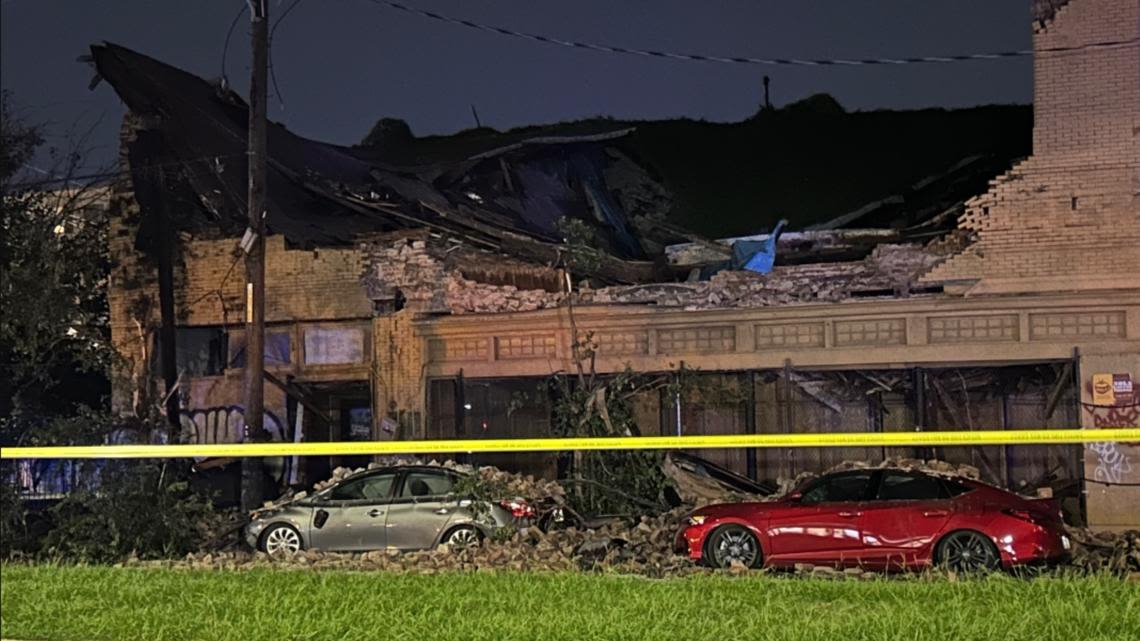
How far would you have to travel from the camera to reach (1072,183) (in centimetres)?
959

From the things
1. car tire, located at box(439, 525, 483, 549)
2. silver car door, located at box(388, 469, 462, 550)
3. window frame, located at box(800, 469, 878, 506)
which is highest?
window frame, located at box(800, 469, 878, 506)

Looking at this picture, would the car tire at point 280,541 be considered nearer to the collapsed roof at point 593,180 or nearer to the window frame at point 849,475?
the collapsed roof at point 593,180

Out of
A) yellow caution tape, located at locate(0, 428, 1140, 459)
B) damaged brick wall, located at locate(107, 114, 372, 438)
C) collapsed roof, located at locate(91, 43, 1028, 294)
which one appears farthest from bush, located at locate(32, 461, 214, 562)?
collapsed roof, located at locate(91, 43, 1028, 294)

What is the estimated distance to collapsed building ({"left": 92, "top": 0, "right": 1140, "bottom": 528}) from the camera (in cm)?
955

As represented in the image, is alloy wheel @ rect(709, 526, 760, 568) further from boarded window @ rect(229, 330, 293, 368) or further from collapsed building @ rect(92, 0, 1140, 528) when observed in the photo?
boarded window @ rect(229, 330, 293, 368)

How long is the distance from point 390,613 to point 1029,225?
5357 mm

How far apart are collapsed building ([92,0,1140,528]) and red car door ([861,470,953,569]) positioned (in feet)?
1.50

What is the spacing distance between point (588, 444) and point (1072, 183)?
4.01m

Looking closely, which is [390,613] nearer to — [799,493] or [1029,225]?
[799,493]

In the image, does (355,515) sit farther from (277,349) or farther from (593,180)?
(593,180)

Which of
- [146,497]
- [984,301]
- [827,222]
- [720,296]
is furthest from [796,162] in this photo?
[146,497]

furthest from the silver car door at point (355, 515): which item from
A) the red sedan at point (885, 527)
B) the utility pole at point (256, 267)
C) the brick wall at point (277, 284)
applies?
the red sedan at point (885, 527)

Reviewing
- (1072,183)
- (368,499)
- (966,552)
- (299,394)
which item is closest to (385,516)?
(368,499)

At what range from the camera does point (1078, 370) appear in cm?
948
